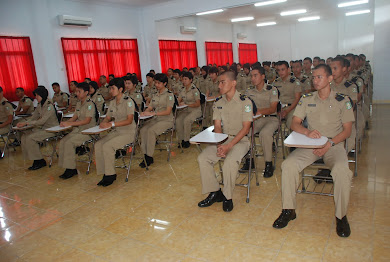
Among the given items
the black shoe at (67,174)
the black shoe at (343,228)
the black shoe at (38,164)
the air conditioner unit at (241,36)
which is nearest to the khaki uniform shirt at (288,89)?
the black shoe at (343,228)

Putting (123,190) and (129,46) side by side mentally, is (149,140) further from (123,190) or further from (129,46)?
(129,46)

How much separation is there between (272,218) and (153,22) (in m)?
8.35

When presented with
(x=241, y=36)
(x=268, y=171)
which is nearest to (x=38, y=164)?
(x=268, y=171)

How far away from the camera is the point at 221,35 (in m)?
14.5

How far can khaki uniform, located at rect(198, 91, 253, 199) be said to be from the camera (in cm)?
283

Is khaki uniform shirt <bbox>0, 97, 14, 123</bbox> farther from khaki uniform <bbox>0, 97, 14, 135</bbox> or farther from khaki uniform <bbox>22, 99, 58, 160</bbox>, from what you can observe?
khaki uniform <bbox>22, 99, 58, 160</bbox>

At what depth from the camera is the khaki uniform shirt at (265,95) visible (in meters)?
3.91

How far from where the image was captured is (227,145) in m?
2.91

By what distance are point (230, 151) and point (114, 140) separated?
1680 millimetres

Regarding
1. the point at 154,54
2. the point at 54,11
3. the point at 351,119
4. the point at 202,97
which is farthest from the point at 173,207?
the point at 154,54

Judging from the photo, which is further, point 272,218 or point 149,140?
point 149,140

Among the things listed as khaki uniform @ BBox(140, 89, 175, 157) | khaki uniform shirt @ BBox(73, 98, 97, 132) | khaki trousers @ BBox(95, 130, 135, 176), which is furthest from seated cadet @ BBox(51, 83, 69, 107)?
khaki trousers @ BBox(95, 130, 135, 176)

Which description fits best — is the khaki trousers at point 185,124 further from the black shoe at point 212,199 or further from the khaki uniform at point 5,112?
the khaki uniform at point 5,112

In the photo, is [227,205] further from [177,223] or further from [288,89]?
[288,89]
